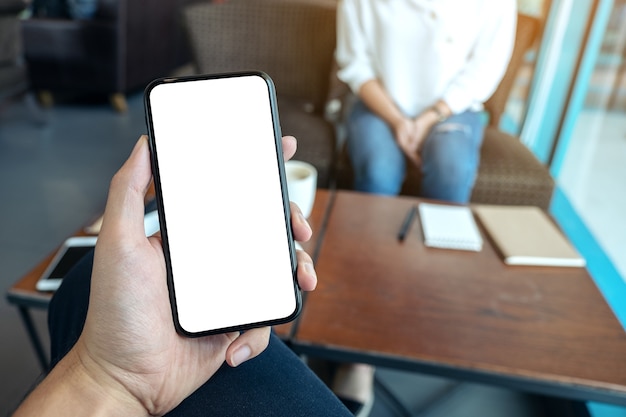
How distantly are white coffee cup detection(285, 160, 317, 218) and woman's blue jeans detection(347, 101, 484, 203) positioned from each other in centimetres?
41

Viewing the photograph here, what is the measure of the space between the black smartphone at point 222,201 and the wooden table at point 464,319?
21 centimetres

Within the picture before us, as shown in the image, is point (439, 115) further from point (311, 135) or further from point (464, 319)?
point (464, 319)

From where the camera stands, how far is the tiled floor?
3.14ft

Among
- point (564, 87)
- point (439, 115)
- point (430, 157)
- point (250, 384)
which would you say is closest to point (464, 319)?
point (250, 384)

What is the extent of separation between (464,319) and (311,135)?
91cm

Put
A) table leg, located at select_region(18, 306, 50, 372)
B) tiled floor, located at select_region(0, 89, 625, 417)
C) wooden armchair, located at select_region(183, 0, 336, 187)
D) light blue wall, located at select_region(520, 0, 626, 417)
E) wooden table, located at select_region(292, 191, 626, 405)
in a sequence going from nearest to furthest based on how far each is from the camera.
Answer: wooden table, located at select_region(292, 191, 626, 405)
table leg, located at select_region(18, 306, 50, 372)
tiled floor, located at select_region(0, 89, 625, 417)
light blue wall, located at select_region(520, 0, 626, 417)
wooden armchair, located at select_region(183, 0, 336, 187)

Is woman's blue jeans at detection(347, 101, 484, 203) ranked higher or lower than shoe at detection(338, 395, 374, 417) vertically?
higher

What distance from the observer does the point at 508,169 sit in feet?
4.24

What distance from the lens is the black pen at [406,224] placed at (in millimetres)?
818

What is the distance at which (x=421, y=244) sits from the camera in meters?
0.80

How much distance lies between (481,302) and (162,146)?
1.58ft

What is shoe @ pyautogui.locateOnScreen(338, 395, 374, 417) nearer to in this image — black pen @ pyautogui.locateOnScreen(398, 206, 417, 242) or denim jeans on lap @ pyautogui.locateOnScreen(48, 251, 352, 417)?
black pen @ pyautogui.locateOnScreen(398, 206, 417, 242)

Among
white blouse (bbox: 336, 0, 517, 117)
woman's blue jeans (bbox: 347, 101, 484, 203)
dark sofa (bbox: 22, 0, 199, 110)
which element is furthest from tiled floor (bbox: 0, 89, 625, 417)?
white blouse (bbox: 336, 0, 517, 117)

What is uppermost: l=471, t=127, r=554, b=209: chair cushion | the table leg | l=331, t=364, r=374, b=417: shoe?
l=471, t=127, r=554, b=209: chair cushion
